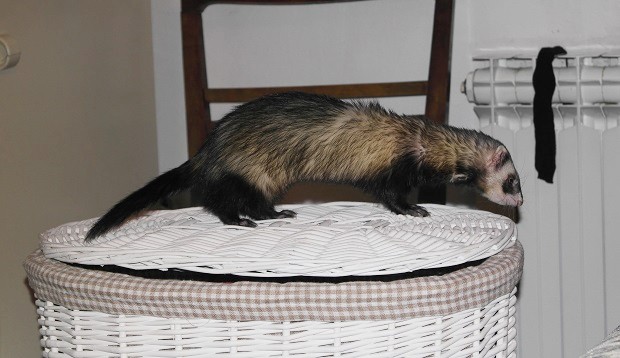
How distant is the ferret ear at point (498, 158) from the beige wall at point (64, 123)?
0.76m

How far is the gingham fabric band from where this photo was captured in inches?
33.6

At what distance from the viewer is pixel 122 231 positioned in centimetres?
114

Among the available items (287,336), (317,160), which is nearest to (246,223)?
(317,160)

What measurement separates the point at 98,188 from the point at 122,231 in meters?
0.59

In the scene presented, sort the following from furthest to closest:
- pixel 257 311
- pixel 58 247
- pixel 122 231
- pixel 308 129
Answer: pixel 308 129, pixel 122 231, pixel 58 247, pixel 257 311

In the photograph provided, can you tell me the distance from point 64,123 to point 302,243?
0.77 metres

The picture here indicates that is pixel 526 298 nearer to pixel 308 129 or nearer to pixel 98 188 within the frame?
pixel 308 129

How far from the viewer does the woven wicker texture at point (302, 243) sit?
878 mm

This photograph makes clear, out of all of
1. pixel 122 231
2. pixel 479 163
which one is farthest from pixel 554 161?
pixel 122 231

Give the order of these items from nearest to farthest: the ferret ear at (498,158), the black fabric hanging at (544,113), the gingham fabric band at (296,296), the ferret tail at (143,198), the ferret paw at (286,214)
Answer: the gingham fabric band at (296,296)
the ferret tail at (143,198)
the ferret paw at (286,214)
the ferret ear at (498,158)
the black fabric hanging at (544,113)

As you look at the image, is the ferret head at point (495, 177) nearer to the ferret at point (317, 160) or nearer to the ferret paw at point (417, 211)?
the ferret at point (317, 160)

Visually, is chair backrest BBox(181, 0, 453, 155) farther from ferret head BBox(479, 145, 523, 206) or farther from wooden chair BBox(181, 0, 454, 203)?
ferret head BBox(479, 145, 523, 206)

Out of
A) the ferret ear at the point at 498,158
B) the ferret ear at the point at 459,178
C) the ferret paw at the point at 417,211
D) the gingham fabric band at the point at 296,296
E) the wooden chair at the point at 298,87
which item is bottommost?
the gingham fabric band at the point at 296,296

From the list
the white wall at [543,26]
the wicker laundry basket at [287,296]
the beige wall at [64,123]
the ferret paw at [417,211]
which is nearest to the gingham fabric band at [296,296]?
the wicker laundry basket at [287,296]
